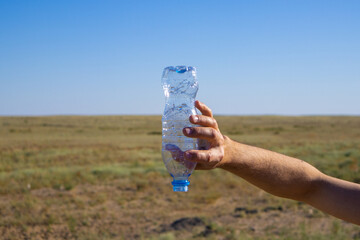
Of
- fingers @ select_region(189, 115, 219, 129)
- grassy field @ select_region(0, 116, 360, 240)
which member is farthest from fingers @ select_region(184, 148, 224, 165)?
grassy field @ select_region(0, 116, 360, 240)

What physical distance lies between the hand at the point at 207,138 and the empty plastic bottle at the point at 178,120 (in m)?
0.12

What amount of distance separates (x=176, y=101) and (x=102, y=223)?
7.73m

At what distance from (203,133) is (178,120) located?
1.29 ft

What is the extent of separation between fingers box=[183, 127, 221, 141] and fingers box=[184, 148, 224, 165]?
0.19 ft

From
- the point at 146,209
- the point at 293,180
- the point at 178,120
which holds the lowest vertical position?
the point at 146,209

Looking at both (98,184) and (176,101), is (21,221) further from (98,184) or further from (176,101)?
(176,101)

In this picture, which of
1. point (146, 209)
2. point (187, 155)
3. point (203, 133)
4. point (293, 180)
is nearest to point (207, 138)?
point (203, 133)

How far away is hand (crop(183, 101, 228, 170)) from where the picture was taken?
1.62 metres

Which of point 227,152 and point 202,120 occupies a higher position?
point 202,120

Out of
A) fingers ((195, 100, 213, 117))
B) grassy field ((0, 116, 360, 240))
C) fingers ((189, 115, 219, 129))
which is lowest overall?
grassy field ((0, 116, 360, 240))

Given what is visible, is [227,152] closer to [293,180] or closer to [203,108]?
[203,108]

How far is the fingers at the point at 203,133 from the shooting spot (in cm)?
163

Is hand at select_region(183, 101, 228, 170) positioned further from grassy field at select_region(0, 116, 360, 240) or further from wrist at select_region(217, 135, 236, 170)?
Answer: grassy field at select_region(0, 116, 360, 240)

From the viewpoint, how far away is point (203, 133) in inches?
65.9
